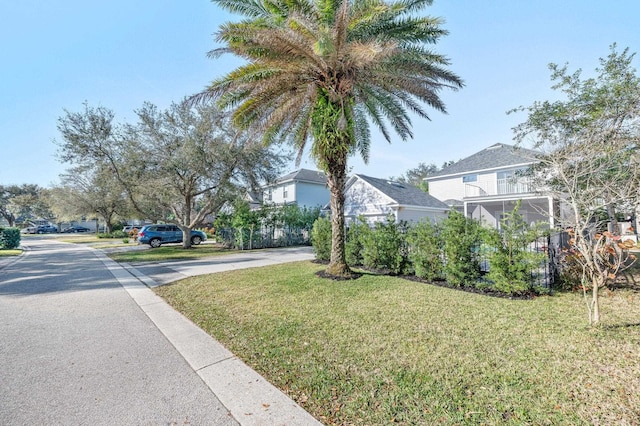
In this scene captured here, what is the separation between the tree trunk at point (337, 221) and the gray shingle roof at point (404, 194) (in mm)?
13394

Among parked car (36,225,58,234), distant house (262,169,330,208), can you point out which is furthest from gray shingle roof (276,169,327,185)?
parked car (36,225,58,234)

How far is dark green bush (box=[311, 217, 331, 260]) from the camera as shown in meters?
10.9

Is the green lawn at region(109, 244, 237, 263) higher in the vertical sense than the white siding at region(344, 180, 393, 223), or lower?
lower

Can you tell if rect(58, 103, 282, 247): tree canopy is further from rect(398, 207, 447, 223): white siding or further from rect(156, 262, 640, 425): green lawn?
rect(156, 262, 640, 425): green lawn

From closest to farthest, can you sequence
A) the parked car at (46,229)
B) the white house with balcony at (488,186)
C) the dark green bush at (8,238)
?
the white house with balcony at (488,186) → the dark green bush at (8,238) → the parked car at (46,229)

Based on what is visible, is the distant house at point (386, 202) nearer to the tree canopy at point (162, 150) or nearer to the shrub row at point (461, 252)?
the tree canopy at point (162, 150)

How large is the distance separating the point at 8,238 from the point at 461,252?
28836 mm

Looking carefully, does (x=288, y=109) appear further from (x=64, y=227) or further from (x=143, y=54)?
(x=64, y=227)

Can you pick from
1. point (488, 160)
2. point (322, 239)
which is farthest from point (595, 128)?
point (488, 160)

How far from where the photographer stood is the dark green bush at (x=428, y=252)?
717 centimetres

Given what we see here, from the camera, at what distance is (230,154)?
53.7 ft

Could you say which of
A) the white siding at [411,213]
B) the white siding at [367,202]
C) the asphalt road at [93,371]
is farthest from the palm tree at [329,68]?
the white siding at [411,213]

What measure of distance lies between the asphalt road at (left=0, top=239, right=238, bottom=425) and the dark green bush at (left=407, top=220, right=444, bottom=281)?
5808 millimetres

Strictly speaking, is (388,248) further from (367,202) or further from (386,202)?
(367,202)
